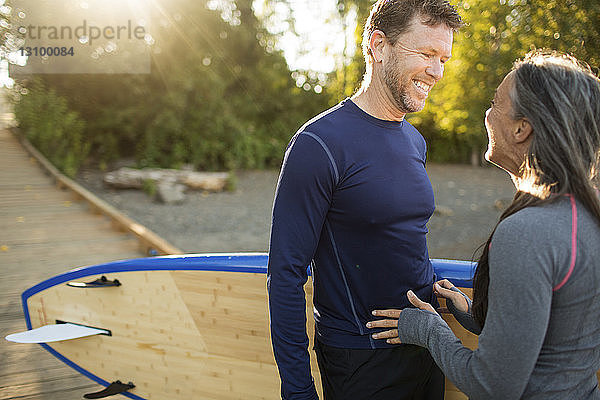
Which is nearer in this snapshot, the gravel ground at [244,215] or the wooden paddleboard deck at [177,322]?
the wooden paddleboard deck at [177,322]

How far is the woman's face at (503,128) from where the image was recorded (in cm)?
103

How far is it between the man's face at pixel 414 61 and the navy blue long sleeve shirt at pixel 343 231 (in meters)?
0.10

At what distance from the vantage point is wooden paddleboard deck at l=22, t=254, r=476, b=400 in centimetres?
226

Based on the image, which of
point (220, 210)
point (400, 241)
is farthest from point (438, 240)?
point (400, 241)

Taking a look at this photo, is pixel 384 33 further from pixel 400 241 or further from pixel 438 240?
pixel 438 240

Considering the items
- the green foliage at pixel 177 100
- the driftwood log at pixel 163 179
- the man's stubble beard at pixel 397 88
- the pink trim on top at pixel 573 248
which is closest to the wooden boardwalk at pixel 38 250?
the driftwood log at pixel 163 179

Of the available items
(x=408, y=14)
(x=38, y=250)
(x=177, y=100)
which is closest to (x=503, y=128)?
(x=408, y=14)

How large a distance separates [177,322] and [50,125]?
12.1 meters

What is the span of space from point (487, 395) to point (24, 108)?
15.0 m

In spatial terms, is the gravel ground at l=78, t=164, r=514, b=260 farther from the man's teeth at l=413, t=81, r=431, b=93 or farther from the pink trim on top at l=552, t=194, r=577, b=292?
the pink trim on top at l=552, t=194, r=577, b=292

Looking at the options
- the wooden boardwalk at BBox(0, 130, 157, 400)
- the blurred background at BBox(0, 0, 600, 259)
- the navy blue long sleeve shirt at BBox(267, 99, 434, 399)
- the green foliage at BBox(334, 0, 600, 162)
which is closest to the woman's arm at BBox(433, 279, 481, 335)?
the navy blue long sleeve shirt at BBox(267, 99, 434, 399)

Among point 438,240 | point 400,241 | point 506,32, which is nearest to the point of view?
point 400,241

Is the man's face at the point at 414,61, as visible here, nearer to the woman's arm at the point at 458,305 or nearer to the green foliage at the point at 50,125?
the woman's arm at the point at 458,305

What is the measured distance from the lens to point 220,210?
10.2m
